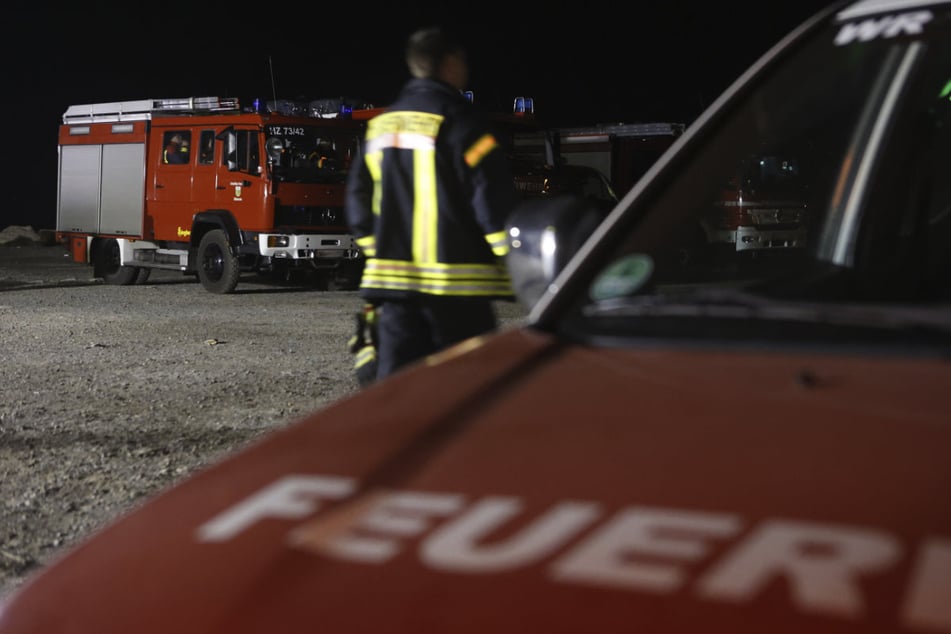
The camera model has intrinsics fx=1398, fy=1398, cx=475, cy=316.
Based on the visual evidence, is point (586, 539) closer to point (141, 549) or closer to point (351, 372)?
point (141, 549)

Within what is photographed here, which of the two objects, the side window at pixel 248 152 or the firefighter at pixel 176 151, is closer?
the side window at pixel 248 152

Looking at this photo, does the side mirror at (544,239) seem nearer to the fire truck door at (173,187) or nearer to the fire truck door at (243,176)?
the fire truck door at (243,176)

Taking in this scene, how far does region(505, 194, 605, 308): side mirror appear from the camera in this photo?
2072mm

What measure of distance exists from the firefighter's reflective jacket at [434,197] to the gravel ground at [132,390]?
4.91ft

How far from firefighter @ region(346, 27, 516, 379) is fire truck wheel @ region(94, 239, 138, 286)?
46.2 ft

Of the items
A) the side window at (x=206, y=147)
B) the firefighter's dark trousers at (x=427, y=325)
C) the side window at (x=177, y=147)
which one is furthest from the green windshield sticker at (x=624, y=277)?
the side window at (x=177, y=147)

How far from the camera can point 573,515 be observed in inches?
47.8

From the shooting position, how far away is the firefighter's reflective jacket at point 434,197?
4477mm

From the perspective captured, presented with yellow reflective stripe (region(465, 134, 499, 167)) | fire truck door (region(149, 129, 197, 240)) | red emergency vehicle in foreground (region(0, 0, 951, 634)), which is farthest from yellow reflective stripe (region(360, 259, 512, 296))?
fire truck door (region(149, 129, 197, 240))

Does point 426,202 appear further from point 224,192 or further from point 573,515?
point 224,192

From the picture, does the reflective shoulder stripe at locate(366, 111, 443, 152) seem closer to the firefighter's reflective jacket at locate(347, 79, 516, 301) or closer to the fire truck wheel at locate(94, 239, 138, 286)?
the firefighter's reflective jacket at locate(347, 79, 516, 301)

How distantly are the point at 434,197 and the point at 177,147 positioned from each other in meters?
13.0

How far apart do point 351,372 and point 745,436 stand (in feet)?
25.6

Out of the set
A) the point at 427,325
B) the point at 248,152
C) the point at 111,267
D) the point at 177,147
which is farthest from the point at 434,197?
the point at 111,267
